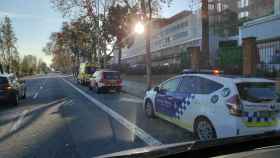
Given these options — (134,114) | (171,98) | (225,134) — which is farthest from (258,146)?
(134,114)

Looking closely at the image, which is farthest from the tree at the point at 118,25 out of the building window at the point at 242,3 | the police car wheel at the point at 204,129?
the building window at the point at 242,3

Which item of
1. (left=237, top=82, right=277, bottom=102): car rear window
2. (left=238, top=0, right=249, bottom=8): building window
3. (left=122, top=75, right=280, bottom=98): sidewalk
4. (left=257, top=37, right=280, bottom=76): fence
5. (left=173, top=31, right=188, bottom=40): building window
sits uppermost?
(left=238, top=0, right=249, bottom=8): building window

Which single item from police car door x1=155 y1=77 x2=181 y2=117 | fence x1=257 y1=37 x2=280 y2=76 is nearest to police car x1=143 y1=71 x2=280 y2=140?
police car door x1=155 y1=77 x2=181 y2=117

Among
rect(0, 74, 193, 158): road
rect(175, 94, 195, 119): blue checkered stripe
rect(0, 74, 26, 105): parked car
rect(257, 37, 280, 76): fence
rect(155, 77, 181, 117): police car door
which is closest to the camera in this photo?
rect(0, 74, 193, 158): road

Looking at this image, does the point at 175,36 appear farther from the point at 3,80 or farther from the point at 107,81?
the point at 3,80

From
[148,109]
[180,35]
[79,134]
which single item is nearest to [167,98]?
[148,109]

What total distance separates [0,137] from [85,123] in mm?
2431

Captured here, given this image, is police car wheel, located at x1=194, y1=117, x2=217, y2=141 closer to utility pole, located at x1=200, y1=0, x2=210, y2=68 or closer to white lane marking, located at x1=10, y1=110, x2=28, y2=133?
white lane marking, located at x1=10, y1=110, x2=28, y2=133

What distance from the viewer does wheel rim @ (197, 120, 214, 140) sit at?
22.2 ft

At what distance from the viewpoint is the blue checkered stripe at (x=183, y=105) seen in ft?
24.8

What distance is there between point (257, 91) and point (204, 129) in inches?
53.4

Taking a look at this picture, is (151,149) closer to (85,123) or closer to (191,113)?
(191,113)

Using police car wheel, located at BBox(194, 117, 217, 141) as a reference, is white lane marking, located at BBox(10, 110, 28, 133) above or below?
below

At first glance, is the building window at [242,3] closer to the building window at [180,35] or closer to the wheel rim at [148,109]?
the building window at [180,35]
